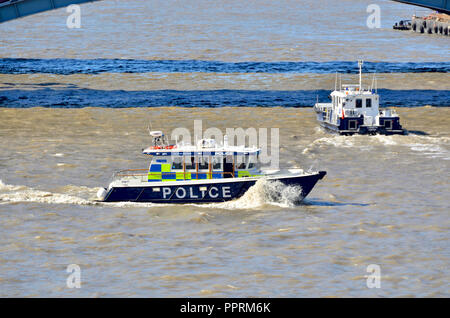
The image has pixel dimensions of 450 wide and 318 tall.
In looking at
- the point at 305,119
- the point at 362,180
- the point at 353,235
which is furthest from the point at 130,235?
the point at 305,119

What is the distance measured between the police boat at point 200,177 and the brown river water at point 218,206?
0.46 m

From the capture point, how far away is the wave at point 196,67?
81812 mm

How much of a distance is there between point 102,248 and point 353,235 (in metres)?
8.72

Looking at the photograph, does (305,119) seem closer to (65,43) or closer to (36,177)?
(36,177)

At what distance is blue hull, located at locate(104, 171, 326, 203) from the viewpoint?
33.5 metres

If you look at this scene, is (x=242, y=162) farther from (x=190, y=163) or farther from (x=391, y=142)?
(x=391, y=142)

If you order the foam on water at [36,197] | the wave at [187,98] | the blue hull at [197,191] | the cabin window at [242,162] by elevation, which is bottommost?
the foam on water at [36,197]

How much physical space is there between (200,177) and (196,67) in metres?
51.2

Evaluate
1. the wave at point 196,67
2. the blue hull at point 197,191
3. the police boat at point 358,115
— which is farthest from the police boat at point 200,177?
the wave at point 196,67

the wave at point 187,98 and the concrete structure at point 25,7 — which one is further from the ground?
the concrete structure at point 25,7

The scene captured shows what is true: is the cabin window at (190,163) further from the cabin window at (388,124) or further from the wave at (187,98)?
the wave at (187,98)

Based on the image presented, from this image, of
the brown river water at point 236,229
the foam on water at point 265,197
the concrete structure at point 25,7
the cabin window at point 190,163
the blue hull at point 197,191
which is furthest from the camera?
the concrete structure at point 25,7

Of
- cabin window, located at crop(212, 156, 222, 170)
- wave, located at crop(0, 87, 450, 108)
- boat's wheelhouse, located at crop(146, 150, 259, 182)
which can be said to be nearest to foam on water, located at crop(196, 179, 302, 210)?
boat's wheelhouse, located at crop(146, 150, 259, 182)

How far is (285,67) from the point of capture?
279 feet
